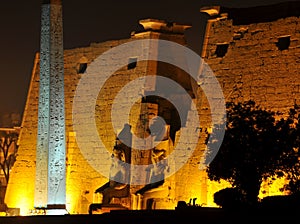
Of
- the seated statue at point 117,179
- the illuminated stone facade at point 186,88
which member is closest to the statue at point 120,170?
the seated statue at point 117,179

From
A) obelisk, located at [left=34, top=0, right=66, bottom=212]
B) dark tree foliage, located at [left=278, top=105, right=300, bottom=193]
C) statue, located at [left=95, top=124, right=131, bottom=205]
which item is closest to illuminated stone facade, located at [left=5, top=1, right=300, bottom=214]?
statue, located at [left=95, top=124, right=131, bottom=205]

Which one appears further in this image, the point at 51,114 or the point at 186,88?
the point at 186,88

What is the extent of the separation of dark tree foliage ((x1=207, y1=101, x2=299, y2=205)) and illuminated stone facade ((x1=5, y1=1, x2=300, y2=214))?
1.72 metres

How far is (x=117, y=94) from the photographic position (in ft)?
125

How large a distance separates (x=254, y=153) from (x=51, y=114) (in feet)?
20.1

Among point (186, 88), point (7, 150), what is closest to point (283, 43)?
point (186, 88)

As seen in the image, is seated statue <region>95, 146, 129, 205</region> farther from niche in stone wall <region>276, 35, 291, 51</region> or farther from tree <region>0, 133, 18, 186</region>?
tree <region>0, 133, 18, 186</region>

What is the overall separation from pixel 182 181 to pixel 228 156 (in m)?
3.85

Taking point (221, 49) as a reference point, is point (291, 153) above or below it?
below

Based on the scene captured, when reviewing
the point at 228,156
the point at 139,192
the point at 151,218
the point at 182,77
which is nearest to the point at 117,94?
the point at 182,77

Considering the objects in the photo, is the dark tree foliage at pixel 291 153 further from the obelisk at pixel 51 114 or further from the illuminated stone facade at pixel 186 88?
the obelisk at pixel 51 114

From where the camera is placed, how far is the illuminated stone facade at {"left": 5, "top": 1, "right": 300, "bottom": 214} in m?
33.1

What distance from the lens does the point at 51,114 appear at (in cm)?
3422

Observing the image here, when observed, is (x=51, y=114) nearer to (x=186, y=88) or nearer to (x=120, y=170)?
(x=120, y=170)
